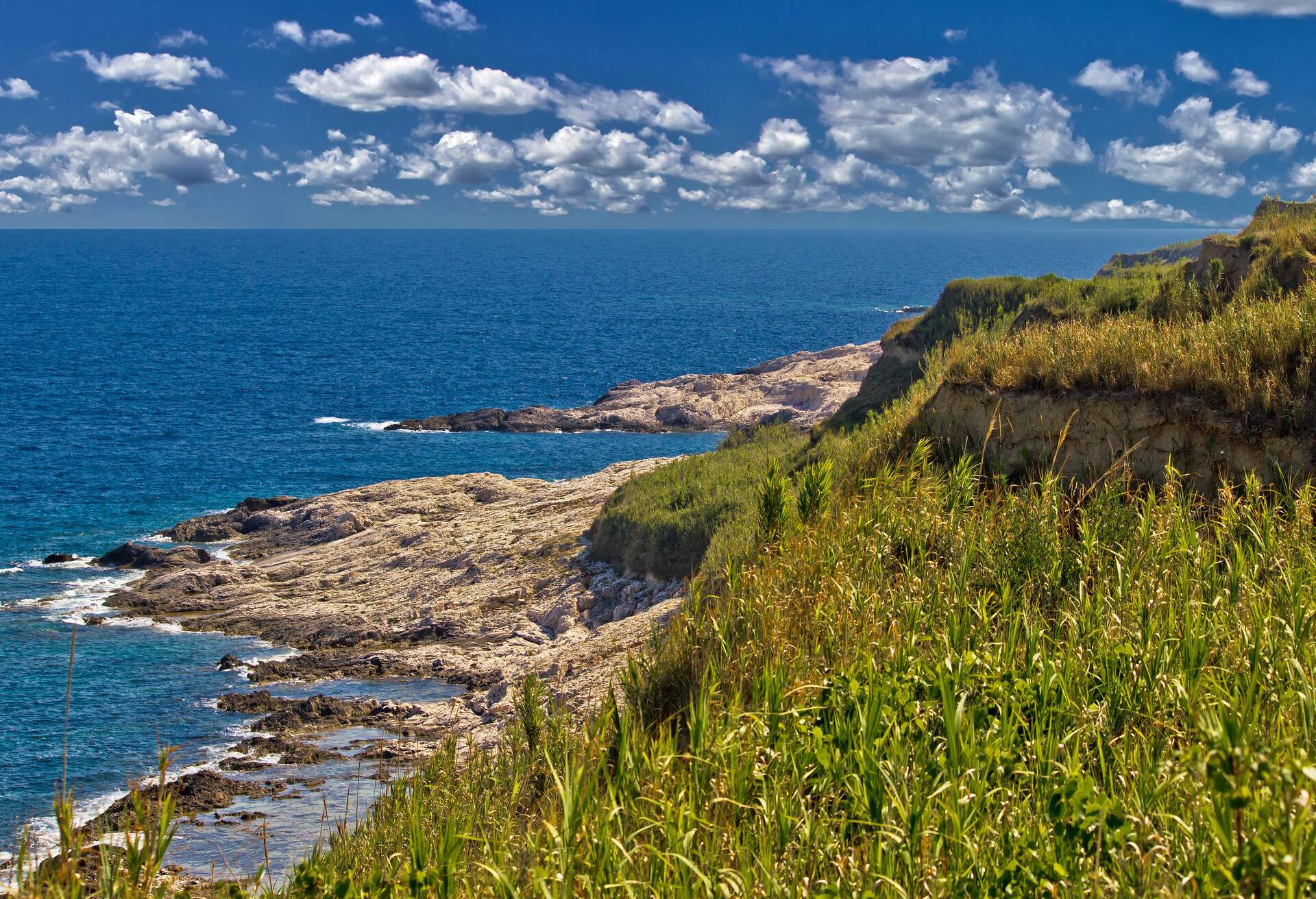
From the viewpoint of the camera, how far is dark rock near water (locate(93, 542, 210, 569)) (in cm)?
3734

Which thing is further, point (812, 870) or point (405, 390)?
point (405, 390)

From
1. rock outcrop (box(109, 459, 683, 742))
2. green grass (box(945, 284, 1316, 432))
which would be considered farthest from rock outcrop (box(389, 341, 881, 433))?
green grass (box(945, 284, 1316, 432))

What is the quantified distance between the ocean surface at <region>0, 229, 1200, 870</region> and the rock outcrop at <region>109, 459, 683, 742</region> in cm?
136

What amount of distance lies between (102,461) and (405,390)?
25546 millimetres

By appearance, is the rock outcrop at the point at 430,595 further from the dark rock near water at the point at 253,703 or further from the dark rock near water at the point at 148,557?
the dark rock near water at the point at 148,557

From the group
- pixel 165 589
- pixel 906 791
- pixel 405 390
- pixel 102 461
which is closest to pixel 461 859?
pixel 906 791

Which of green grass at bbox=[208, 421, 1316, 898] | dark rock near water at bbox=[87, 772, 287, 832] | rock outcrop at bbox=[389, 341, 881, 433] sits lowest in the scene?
dark rock near water at bbox=[87, 772, 287, 832]

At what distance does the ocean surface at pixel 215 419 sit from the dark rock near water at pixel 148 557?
90 centimetres

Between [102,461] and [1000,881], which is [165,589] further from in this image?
[1000,881]

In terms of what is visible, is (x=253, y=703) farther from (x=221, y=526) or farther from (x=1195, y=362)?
(x=1195, y=362)

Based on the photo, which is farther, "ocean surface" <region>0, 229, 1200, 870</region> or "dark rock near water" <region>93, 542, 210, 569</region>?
"dark rock near water" <region>93, 542, 210, 569</region>

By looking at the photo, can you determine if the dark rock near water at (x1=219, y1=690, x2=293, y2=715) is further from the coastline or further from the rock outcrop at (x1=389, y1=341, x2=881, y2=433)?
the rock outcrop at (x1=389, y1=341, x2=881, y2=433)

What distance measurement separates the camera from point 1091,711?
5.59 m

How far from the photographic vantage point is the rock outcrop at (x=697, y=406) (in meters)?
60.4
